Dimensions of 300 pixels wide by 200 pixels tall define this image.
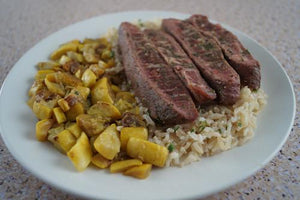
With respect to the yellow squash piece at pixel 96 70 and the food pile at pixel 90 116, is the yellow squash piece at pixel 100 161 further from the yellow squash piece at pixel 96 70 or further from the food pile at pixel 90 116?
the yellow squash piece at pixel 96 70

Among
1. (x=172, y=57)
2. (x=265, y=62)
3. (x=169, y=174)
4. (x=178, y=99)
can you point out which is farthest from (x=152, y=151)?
(x=265, y=62)

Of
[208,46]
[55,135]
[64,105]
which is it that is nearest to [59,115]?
[64,105]

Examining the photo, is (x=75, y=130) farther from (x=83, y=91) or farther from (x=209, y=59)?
(x=209, y=59)

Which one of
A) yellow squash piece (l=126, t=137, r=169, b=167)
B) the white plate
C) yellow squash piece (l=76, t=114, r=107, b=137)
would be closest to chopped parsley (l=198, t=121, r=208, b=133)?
the white plate

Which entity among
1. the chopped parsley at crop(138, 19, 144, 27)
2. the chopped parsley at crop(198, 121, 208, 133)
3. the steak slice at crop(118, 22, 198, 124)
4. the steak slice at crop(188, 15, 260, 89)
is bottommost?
the chopped parsley at crop(198, 121, 208, 133)

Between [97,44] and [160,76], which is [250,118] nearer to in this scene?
[160,76]

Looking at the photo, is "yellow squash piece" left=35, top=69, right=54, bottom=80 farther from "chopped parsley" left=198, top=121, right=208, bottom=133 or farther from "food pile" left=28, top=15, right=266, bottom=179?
"chopped parsley" left=198, top=121, right=208, bottom=133
